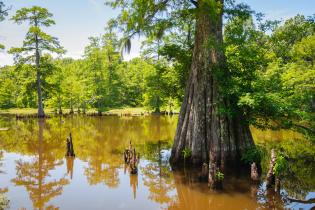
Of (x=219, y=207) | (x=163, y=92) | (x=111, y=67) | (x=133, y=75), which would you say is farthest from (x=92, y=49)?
(x=219, y=207)

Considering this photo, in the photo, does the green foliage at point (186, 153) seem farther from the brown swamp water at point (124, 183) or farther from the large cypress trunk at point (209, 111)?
the brown swamp water at point (124, 183)

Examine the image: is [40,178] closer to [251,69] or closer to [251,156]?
[251,156]

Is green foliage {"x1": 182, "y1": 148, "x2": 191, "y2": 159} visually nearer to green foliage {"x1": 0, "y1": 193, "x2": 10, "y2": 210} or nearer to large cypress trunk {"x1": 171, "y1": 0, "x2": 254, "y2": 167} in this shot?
large cypress trunk {"x1": 171, "y1": 0, "x2": 254, "y2": 167}

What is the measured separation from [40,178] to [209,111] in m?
7.22

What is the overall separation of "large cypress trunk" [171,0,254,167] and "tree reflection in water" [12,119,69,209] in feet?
16.7

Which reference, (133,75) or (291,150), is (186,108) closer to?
(291,150)

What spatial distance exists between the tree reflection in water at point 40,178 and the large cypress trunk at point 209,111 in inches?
200

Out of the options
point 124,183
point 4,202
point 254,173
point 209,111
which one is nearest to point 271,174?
point 254,173

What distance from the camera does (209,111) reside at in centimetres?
1191

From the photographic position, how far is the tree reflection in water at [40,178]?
9820 millimetres

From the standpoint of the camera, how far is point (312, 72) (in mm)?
24828

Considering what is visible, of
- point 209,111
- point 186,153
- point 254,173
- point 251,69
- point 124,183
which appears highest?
point 251,69

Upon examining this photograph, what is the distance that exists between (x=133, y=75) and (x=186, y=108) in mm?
57040

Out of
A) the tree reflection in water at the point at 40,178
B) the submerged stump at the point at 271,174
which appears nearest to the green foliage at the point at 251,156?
the submerged stump at the point at 271,174
